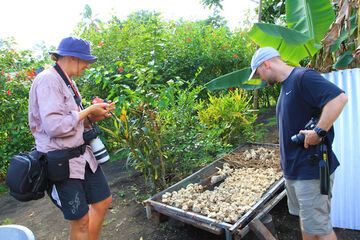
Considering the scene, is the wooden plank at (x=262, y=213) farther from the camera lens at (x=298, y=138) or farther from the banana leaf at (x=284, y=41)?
the banana leaf at (x=284, y=41)

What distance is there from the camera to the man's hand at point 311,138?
2.01 m

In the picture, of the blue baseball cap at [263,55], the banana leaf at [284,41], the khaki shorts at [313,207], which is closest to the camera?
the khaki shorts at [313,207]

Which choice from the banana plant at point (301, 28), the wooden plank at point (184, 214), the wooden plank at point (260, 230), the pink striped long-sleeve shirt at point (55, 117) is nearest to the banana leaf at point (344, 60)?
the banana plant at point (301, 28)

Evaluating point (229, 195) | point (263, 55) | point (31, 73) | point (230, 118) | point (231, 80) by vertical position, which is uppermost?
point (31, 73)

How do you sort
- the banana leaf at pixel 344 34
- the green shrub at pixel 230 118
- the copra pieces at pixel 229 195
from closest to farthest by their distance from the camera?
1. the copra pieces at pixel 229 195
2. the banana leaf at pixel 344 34
3. the green shrub at pixel 230 118

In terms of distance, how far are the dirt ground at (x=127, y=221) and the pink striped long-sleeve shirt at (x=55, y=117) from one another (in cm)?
133

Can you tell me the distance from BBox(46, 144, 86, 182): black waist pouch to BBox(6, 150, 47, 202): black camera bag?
0.06 m

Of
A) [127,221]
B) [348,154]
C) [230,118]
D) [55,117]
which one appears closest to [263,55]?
[348,154]

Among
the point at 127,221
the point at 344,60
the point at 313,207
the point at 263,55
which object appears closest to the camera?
the point at 313,207

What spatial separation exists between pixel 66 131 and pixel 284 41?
251cm

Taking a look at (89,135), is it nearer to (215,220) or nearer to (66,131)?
(66,131)

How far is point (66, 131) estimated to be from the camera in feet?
7.19

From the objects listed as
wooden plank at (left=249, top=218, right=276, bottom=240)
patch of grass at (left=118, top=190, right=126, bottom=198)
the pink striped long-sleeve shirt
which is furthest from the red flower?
wooden plank at (left=249, top=218, right=276, bottom=240)

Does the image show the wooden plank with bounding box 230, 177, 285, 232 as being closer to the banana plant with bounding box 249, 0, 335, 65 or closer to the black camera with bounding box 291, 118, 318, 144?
the black camera with bounding box 291, 118, 318, 144
